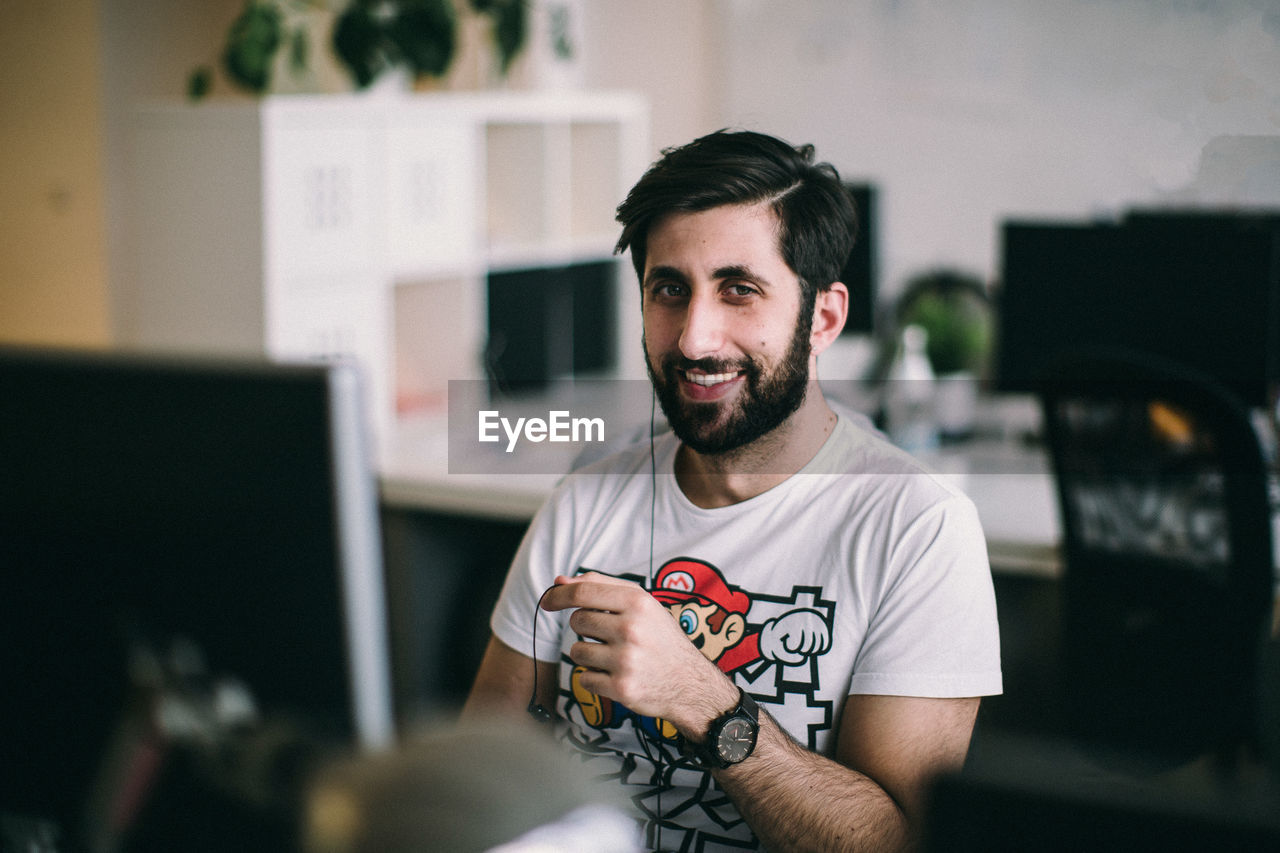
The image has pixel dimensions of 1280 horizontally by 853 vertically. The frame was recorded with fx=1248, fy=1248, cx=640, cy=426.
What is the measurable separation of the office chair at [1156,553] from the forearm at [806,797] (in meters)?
0.81

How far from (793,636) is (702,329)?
0.70ft

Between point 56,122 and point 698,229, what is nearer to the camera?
point 698,229

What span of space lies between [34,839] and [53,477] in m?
0.21

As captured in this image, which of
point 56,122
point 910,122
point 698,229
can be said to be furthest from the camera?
point 910,122

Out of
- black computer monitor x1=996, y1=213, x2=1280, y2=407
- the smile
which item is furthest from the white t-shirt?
black computer monitor x1=996, y1=213, x2=1280, y2=407

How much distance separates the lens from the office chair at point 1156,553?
1572 millimetres

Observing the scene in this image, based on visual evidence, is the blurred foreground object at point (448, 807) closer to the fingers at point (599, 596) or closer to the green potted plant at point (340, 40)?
the fingers at point (599, 596)

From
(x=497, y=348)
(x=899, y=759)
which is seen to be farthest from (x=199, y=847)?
(x=497, y=348)

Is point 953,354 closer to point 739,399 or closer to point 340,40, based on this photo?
point 340,40

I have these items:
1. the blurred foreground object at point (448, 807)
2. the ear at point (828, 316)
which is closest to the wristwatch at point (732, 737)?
the blurred foreground object at point (448, 807)

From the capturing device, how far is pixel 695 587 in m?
Answer: 0.83

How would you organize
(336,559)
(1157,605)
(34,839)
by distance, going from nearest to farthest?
(336,559) < (34,839) < (1157,605)

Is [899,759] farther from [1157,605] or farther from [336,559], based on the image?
[1157,605]

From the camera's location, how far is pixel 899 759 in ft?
2.69
